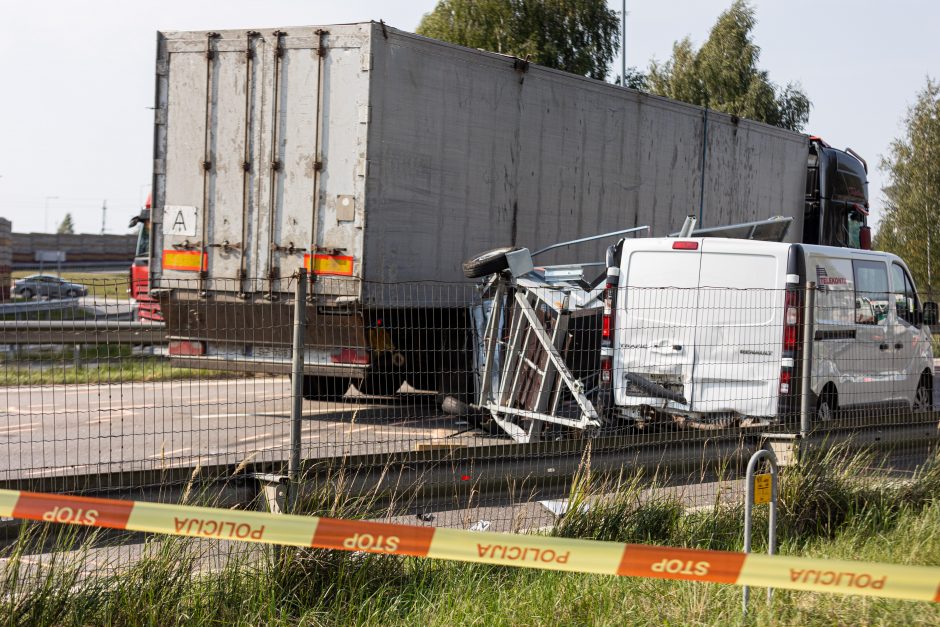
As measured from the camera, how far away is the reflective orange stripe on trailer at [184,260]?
1136 centimetres

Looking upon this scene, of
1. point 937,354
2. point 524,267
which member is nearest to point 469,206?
point 524,267

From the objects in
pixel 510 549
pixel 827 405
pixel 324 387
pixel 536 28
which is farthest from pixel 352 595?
pixel 536 28

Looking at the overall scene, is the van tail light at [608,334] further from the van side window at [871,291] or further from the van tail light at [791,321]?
the van side window at [871,291]

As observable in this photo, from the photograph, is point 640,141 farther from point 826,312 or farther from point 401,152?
point 826,312

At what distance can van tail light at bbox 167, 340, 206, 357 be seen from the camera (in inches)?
454

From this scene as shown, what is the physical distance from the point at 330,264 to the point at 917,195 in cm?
3394

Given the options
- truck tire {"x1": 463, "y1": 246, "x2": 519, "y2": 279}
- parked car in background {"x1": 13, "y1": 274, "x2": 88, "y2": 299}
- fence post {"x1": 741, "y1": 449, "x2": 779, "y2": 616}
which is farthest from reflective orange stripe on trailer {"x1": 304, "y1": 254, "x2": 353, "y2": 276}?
fence post {"x1": 741, "y1": 449, "x2": 779, "y2": 616}

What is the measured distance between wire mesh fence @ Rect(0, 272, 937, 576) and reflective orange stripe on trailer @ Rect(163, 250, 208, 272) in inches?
7.4

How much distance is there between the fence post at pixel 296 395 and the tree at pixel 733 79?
119ft

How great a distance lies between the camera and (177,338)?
37.6 feet

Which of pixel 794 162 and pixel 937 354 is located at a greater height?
pixel 794 162

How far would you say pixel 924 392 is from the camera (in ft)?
37.6

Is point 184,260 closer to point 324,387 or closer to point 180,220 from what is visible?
point 180,220

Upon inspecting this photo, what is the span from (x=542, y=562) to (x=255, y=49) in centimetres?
883
